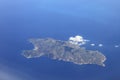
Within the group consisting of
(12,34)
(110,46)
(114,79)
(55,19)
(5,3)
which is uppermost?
(5,3)

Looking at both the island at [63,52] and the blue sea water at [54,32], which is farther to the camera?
the island at [63,52]

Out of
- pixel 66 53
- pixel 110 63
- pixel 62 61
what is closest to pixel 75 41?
pixel 66 53

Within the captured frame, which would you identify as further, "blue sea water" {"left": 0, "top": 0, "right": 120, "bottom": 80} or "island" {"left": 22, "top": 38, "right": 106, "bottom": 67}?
"island" {"left": 22, "top": 38, "right": 106, "bottom": 67}

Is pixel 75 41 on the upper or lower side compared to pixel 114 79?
upper

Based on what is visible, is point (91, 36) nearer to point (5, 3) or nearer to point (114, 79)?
point (114, 79)
